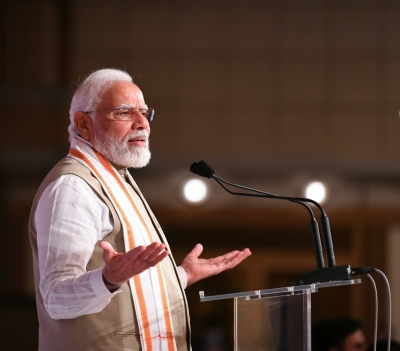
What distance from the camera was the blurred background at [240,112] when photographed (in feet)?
21.4

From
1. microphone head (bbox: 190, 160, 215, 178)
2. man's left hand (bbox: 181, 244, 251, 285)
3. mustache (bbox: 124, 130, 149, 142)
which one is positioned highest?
mustache (bbox: 124, 130, 149, 142)

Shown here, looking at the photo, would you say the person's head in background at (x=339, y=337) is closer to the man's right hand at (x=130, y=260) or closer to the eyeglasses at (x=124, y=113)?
the eyeglasses at (x=124, y=113)

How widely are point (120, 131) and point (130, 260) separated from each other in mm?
662

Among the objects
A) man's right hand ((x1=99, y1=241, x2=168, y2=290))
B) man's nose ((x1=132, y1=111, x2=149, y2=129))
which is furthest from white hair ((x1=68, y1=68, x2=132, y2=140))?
man's right hand ((x1=99, y1=241, x2=168, y2=290))

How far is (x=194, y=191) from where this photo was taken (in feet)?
21.4

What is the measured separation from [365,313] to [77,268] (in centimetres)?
523

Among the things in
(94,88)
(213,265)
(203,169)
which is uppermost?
(94,88)

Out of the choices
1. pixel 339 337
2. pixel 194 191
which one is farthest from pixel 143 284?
pixel 194 191

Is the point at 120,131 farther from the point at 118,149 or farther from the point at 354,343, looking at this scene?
the point at 354,343

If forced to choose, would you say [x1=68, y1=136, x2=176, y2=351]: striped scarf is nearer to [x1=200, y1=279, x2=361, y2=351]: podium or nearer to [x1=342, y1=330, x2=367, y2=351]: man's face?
[x1=200, y1=279, x2=361, y2=351]: podium

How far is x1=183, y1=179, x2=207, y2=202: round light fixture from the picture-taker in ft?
21.2

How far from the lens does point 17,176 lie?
21.4 ft

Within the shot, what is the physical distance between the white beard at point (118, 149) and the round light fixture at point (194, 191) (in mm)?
4249

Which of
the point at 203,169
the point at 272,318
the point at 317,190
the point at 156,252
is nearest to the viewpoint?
the point at 156,252
